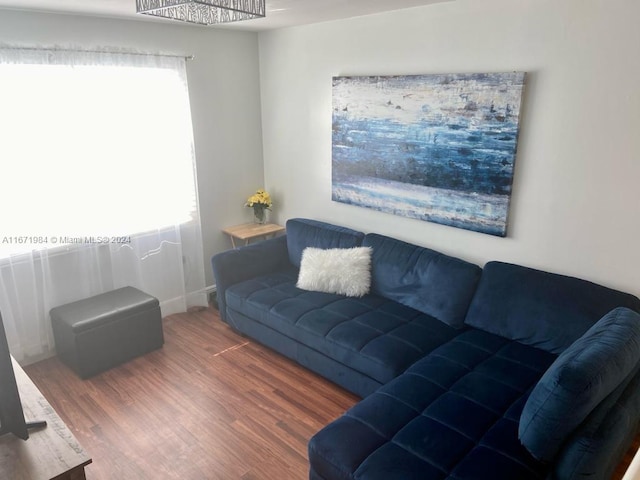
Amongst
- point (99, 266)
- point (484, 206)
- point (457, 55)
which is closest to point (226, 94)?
point (99, 266)

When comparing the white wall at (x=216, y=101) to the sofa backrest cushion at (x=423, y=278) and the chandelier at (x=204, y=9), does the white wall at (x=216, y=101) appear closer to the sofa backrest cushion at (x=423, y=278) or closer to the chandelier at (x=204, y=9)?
the chandelier at (x=204, y=9)

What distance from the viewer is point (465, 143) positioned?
298 centimetres

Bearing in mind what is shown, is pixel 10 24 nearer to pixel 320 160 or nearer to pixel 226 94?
pixel 226 94

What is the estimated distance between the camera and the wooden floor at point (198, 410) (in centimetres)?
242

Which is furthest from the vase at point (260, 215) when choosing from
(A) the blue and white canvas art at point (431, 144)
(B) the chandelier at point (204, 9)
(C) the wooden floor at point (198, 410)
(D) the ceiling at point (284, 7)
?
(B) the chandelier at point (204, 9)

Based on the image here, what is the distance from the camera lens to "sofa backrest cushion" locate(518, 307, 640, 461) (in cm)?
164

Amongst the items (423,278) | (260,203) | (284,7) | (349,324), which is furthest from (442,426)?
(260,203)

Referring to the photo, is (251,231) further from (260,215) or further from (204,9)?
(204,9)

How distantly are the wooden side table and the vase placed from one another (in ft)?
0.13

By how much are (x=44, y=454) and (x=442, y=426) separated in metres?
1.57

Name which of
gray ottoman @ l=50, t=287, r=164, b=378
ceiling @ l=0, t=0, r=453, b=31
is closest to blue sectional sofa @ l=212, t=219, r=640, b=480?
gray ottoman @ l=50, t=287, r=164, b=378

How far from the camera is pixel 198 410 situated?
2.84m

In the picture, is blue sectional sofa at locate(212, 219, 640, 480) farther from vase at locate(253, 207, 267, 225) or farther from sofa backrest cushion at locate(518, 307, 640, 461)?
vase at locate(253, 207, 267, 225)

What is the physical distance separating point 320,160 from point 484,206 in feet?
5.03
